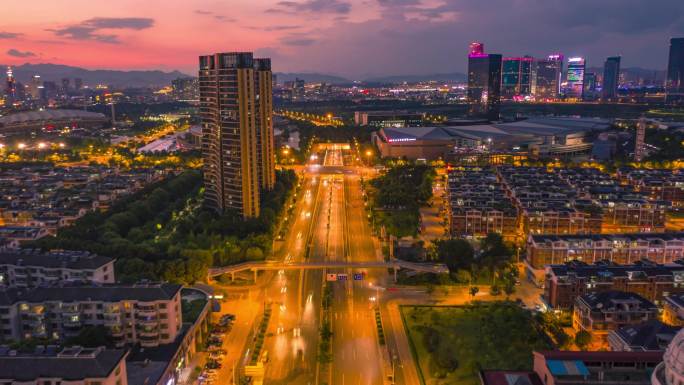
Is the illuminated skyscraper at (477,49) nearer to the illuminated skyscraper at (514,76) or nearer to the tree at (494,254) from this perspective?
the illuminated skyscraper at (514,76)

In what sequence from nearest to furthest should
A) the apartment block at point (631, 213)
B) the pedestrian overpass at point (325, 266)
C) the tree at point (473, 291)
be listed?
the tree at point (473, 291), the pedestrian overpass at point (325, 266), the apartment block at point (631, 213)

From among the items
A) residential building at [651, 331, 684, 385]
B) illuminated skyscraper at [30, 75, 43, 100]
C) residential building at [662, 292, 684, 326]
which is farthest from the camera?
illuminated skyscraper at [30, 75, 43, 100]

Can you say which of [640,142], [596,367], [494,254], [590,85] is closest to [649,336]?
[596,367]

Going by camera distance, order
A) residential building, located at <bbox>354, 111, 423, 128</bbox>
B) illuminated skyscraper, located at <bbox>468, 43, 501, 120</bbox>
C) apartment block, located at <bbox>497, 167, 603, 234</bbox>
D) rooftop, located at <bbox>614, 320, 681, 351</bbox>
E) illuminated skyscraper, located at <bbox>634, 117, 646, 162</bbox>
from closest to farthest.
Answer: rooftop, located at <bbox>614, 320, 681, 351</bbox>, apartment block, located at <bbox>497, 167, 603, 234</bbox>, illuminated skyscraper, located at <bbox>634, 117, 646, 162</bbox>, residential building, located at <bbox>354, 111, 423, 128</bbox>, illuminated skyscraper, located at <bbox>468, 43, 501, 120</bbox>

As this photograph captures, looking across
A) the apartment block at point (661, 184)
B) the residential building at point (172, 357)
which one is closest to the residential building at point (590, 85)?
the apartment block at point (661, 184)

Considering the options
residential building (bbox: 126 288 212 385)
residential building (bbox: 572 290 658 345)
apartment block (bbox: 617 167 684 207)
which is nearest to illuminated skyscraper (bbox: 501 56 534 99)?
apartment block (bbox: 617 167 684 207)

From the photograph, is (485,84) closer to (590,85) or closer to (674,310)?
(590,85)

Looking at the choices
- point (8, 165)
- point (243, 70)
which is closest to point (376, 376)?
point (243, 70)

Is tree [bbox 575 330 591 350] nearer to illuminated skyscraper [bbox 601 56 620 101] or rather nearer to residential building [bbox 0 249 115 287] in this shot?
residential building [bbox 0 249 115 287]
